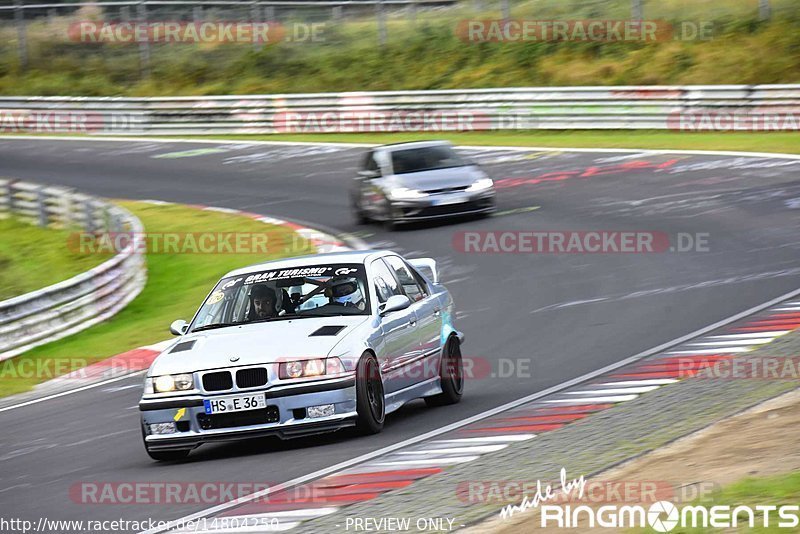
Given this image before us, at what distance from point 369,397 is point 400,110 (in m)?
25.2

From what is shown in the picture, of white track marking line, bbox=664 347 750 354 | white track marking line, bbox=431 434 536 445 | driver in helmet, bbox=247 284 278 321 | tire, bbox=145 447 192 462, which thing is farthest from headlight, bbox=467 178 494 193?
white track marking line, bbox=431 434 536 445

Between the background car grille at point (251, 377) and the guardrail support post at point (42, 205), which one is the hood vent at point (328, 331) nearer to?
the background car grille at point (251, 377)

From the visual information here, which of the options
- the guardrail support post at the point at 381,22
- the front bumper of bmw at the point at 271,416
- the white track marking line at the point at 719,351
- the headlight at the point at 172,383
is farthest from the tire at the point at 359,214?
the guardrail support post at the point at 381,22

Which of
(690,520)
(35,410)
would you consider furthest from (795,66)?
(690,520)

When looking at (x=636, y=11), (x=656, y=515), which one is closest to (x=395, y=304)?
(x=656, y=515)

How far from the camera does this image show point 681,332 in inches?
525

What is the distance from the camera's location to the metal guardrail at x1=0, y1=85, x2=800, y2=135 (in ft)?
98.6

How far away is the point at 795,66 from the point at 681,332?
20179mm

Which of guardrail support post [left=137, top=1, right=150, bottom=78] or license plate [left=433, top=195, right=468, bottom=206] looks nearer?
license plate [left=433, top=195, right=468, bottom=206]

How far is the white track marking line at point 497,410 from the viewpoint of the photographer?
776 centimetres

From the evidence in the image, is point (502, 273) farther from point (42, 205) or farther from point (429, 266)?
point (42, 205)

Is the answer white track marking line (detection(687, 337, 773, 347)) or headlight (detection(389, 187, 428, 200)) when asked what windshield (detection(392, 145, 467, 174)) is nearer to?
headlight (detection(389, 187, 428, 200))

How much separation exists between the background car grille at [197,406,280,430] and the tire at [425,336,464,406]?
216cm

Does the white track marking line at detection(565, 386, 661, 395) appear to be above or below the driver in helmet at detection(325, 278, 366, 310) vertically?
below
